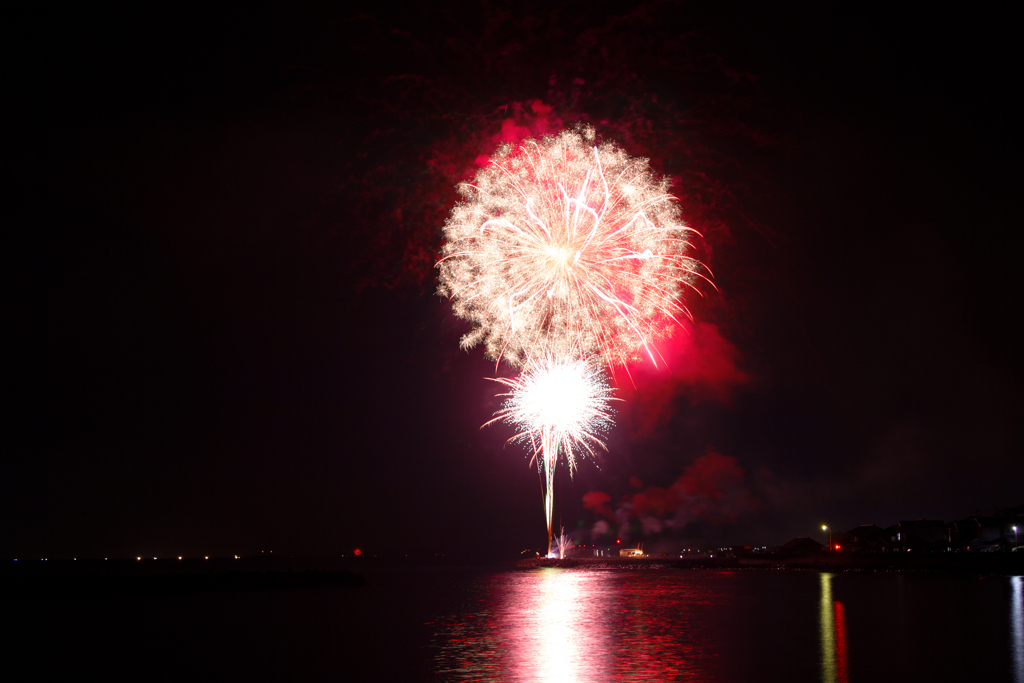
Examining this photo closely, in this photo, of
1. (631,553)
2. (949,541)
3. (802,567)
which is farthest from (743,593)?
(631,553)

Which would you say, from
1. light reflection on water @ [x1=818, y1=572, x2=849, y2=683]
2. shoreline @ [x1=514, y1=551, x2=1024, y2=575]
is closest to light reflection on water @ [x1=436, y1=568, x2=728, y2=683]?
light reflection on water @ [x1=818, y1=572, x2=849, y2=683]

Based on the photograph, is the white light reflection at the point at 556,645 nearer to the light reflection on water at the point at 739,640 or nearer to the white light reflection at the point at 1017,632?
the light reflection on water at the point at 739,640

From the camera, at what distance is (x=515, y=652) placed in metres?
20.4

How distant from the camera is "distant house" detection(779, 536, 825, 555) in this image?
412 ft

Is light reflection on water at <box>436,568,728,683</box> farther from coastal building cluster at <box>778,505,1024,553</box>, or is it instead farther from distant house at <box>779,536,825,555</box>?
distant house at <box>779,536,825,555</box>

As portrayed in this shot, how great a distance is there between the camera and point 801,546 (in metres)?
129

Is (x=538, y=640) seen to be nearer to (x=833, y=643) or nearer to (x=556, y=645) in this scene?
(x=556, y=645)

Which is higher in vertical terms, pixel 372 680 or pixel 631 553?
pixel 372 680

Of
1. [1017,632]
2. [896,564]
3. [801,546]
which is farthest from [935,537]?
[1017,632]

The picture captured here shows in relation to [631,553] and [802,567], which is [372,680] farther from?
[631,553]

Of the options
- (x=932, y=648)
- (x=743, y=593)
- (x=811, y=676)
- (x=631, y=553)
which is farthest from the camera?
(x=631, y=553)

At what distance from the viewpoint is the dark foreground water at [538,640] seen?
17.8 m

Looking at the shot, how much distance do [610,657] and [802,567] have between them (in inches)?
3308

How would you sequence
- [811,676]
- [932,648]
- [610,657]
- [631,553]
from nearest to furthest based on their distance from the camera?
1. [811,676]
2. [610,657]
3. [932,648]
4. [631,553]
